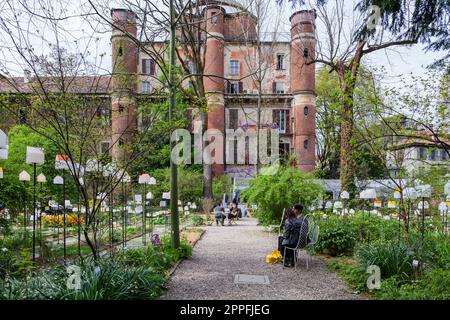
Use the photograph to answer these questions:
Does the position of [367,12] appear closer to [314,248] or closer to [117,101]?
[117,101]

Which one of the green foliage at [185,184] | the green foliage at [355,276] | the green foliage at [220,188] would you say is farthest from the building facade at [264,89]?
the green foliage at [355,276]

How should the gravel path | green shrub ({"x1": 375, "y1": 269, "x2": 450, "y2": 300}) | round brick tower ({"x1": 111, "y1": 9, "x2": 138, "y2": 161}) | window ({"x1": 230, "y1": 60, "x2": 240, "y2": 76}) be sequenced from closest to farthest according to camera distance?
green shrub ({"x1": 375, "y1": 269, "x2": 450, "y2": 300}), the gravel path, round brick tower ({"x1": 111, "y1": 9, "x2": 138, "y2": 161}), window ({"x1": 230, "y1": 60, "x2": 240, "y2": 76})

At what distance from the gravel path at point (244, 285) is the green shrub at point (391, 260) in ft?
2.12

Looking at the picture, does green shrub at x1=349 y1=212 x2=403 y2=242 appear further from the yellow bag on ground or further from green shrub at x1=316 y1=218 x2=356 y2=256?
the yellow bag on ground

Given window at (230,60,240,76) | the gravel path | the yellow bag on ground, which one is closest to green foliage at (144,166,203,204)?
window at (230,60,240,76)

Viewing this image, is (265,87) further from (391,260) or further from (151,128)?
(391,260)

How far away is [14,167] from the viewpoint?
12688 mm

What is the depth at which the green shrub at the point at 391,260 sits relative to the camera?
5723 millimetres

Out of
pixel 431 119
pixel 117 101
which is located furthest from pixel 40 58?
pixel 431 119

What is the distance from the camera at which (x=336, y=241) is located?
27.5ft

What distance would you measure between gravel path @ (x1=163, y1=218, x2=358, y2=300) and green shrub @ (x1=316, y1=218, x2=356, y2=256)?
479 mm

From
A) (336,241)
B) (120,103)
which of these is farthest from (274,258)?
(120,103)

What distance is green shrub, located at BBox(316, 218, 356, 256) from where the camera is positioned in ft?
27.5
